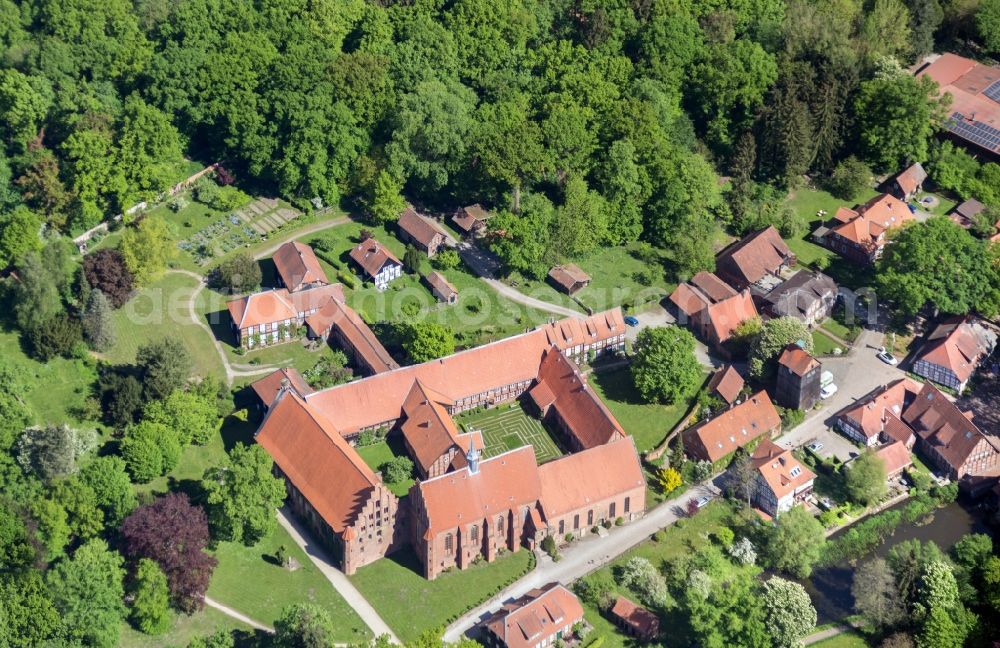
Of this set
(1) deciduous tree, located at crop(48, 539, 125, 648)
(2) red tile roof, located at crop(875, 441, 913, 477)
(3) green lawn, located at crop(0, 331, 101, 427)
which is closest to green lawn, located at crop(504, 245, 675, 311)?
(2) red tile roof, located at crop(875, 441, 913, 477)

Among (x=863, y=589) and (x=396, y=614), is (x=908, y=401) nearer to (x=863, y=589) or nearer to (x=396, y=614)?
(x=863, y=589)

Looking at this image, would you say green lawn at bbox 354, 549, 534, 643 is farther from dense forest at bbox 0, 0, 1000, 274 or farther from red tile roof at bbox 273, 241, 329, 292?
dense forest at bbox 0, 0, 1000, 274

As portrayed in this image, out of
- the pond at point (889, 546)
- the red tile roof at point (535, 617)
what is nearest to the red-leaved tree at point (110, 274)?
the red tile roof at point (535, 617)

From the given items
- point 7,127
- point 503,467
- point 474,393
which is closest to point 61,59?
point 7,127

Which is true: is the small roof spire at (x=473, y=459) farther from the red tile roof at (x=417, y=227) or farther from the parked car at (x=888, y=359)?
the parked car at (x=888, y=359)

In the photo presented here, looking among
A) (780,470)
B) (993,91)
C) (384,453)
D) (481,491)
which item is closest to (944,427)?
(780,470)

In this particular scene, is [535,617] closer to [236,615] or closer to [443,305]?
[236,615]
